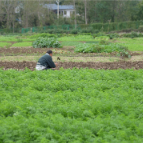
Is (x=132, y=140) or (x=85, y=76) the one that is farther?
(x=85, y=76)

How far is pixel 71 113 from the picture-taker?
571 cm

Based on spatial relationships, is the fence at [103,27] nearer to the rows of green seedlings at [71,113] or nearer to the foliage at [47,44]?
the foliage at [47,44]

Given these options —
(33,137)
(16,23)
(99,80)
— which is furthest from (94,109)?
(16,23)

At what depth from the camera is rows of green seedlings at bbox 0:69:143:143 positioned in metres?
4.64

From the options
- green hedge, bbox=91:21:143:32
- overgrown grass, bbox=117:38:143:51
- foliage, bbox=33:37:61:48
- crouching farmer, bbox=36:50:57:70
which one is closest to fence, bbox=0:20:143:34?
green hedge, bbox=91:21:143:32

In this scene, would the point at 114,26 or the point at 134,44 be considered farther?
the point at 114,26

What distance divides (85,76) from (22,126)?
472 cm

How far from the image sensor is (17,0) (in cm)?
6369

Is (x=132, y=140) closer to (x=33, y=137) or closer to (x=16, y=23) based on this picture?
(x=33, y=137)

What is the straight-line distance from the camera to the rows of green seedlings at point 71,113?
15.2 feet

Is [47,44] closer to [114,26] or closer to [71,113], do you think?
[71,113]

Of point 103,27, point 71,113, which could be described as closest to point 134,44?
point 71,113

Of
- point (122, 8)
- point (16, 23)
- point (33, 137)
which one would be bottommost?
point (33, 137)

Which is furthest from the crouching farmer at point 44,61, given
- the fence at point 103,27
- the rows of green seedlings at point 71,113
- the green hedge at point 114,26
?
the green hedge at point 114,26
